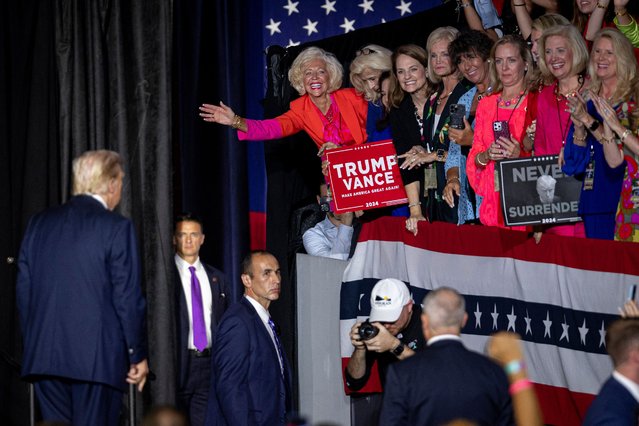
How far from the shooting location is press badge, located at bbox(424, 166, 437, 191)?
8.32 meters

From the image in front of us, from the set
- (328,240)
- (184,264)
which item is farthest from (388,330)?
(328,240)

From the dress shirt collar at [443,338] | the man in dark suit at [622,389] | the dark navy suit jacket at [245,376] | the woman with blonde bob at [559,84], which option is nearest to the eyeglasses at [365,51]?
the woman with blonde bob at [559,84]

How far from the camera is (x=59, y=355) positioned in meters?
6.09

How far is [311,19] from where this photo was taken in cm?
1009

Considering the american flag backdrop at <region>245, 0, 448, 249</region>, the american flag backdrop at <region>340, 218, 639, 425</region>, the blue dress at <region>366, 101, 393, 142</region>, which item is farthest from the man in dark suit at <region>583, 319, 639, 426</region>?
the american flag backdrop at <region>245, 0, 448, 249</region>

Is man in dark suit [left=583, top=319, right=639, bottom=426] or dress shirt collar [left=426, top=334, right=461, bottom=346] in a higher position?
dress shirt collar [left=426, top=334, right=461, bottom=346]

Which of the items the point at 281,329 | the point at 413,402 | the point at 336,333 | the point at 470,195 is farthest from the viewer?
the point at 281,329

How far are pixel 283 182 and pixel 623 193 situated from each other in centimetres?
365

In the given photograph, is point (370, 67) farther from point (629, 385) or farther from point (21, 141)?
point (629, 385)

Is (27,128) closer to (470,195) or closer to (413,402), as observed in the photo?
(470,195)

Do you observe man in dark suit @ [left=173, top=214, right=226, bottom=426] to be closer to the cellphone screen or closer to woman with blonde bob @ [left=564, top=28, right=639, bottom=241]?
the cellphone screen

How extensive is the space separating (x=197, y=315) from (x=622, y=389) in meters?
3.81

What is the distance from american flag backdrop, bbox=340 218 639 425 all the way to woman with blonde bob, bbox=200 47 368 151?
108 cm

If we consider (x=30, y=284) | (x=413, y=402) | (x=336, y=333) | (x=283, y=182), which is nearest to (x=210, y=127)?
(x=283, y=182)
